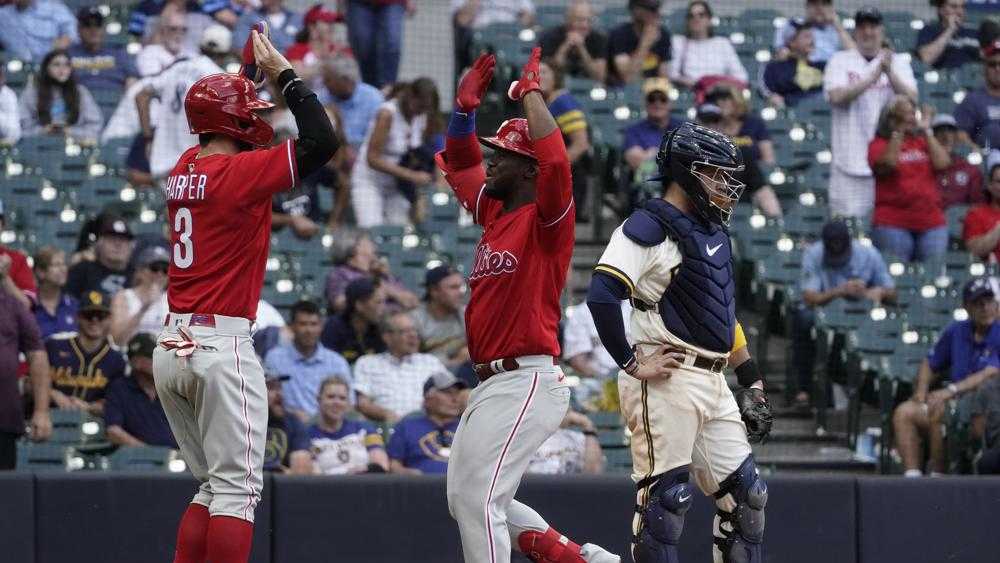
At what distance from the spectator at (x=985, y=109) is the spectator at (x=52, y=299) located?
6.58m

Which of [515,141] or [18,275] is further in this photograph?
[18,275]

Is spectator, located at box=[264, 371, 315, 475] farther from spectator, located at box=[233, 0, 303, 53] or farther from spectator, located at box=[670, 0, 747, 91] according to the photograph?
spectator, located at box=[670, 0, 747, 91]

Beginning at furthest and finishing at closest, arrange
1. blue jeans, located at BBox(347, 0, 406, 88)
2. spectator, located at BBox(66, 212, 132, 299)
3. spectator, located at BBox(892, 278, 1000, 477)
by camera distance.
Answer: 1. blue jeans, located at BBox(347, 0, 406, 88)
2. spectator, located at BBox(66, 212, 132, 299)
3. spectator, located at BBox(892, 278, 1000, 477)

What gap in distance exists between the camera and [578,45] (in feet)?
43.3

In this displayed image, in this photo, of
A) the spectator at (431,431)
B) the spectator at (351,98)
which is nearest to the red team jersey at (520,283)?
the spectator at (431,431)

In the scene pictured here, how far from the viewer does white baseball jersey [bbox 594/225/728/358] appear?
242 inches

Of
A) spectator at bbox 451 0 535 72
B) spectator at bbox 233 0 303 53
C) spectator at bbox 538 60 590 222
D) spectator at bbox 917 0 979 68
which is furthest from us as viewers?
spectator at bbox 917 0 979 68

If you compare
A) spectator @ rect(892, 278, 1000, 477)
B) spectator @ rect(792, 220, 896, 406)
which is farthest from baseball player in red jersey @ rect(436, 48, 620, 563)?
spectator @ rect(792, 220, 896, 406)

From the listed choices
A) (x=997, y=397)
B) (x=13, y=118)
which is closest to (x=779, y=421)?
(x=997, y=397)

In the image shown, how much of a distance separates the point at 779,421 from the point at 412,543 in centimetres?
358

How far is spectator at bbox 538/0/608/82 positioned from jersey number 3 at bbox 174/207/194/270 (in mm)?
7286

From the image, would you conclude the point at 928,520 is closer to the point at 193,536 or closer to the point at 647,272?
the point at 647,272

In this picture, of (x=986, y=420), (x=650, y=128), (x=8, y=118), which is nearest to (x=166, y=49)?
(x=8, y=118)

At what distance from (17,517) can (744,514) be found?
3.27m
